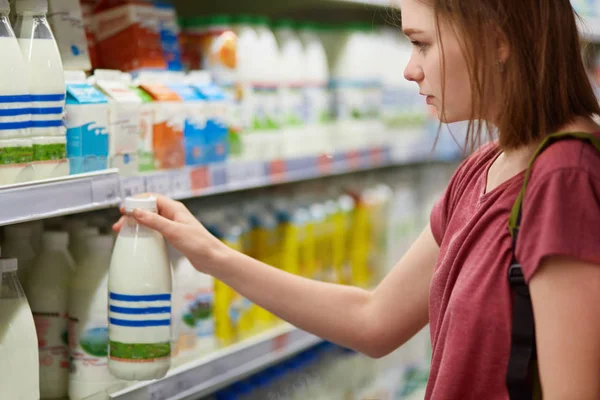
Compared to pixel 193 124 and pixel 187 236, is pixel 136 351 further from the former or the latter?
pixel 193 124

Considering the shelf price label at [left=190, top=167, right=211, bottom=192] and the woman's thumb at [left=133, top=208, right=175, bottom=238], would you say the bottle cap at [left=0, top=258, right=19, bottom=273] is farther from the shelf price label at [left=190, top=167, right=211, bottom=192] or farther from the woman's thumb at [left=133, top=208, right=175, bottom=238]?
the shelf price label at [left=190, top=167, right=211, bottom=192]

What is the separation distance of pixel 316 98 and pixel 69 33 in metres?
0.88

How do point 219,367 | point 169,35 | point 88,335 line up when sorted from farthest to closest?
1. point 169,35
2. point 219,367
3. point 88,335

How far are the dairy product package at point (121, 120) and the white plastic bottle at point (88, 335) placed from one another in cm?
23

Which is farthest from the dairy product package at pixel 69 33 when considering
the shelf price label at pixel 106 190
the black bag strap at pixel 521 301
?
the black bag strap at pixel 521 301

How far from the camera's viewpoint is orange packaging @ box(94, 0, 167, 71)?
1788 mm

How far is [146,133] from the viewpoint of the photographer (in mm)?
1586

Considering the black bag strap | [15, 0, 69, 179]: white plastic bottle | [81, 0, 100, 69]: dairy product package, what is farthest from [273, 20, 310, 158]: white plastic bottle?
the black bag strap

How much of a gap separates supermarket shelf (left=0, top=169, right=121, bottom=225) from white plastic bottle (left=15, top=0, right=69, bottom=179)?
0.16ft

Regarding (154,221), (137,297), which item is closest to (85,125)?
(154,221)

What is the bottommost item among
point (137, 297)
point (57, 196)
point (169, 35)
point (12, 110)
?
point (137, 297)

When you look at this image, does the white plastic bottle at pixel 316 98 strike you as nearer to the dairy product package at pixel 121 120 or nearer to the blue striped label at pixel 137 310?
the dairy product package at pixel 121 120

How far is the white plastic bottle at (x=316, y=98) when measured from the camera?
2248 millimetres

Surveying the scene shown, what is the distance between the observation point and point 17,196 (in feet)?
3.93
